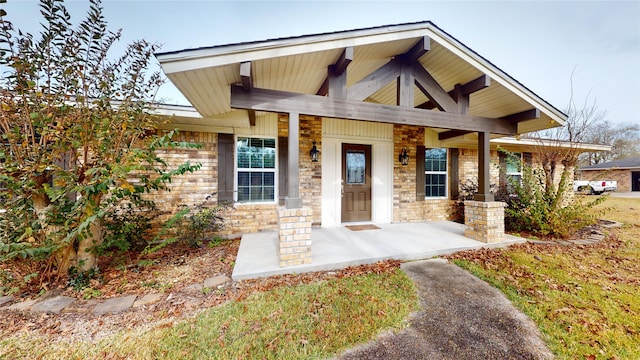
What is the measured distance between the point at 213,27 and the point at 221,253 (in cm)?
919

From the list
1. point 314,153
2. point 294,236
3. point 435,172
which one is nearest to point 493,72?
point 435,172

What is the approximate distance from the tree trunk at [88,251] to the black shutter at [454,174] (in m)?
7.83

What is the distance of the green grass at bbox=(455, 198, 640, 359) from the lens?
196cm

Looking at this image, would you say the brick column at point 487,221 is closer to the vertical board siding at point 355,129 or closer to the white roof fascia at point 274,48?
the vertical board siding at point 355,129

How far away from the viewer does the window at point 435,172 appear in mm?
6637

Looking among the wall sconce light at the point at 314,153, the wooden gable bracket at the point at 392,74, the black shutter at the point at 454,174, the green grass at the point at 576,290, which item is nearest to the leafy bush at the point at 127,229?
the wall sconce light at the point at 314,153

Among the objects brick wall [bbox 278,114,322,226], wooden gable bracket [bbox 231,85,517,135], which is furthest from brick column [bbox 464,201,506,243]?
brick wall [bbox 278,114,322,226]

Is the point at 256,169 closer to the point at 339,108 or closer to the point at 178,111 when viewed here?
the point at 178,111

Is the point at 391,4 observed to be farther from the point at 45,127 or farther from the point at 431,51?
the point at 45,127

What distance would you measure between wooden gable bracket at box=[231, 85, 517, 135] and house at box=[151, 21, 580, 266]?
16 mm

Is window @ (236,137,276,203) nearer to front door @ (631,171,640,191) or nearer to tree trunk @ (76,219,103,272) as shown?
tree trunk @ (76,219,103,272)

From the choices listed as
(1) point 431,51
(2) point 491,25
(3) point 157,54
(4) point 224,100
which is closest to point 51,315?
(3) point 157,54

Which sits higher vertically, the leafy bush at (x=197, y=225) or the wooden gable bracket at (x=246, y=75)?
the wooden gable bracket at (x=246, y=75)

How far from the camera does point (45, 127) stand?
101 inches
